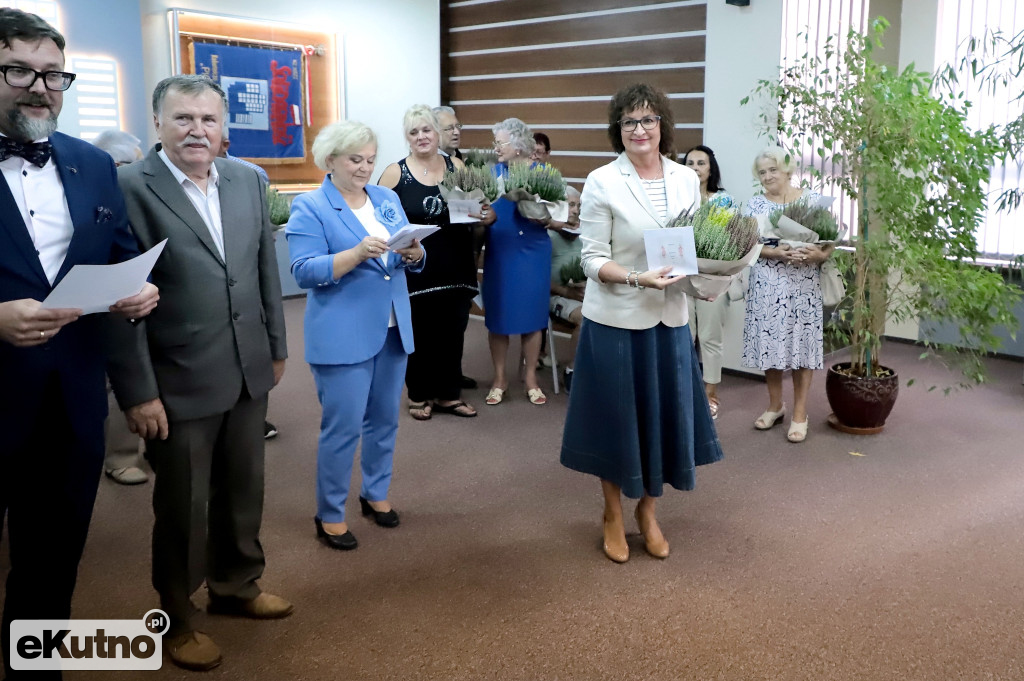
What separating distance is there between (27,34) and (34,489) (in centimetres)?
105

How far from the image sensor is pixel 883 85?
4.38 m

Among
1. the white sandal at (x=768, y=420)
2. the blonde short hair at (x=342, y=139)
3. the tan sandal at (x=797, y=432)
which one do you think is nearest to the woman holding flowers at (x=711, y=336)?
the white sandal at (x=768, y=420)

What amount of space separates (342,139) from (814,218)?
261 centimetres

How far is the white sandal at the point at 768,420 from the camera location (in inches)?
198

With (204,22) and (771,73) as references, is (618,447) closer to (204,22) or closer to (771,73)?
(771,73)

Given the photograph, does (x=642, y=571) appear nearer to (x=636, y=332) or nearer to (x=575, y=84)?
(x=636, y=332)

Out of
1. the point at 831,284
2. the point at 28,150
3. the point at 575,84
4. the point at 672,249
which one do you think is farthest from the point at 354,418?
the point at 575,84

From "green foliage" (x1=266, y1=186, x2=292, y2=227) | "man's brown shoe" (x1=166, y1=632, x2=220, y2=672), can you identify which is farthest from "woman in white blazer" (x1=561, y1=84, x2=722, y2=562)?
"green foliage" (x1=266, y1=186, x2=292, y2=227)

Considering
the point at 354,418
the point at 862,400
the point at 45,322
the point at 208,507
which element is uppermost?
the point at 45,322

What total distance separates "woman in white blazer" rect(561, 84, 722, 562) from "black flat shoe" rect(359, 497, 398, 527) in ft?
2.95

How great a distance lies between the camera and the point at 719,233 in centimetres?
306

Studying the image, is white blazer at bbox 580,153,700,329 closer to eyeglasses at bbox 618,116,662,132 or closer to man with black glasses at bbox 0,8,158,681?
eyeglasses at bbox 618,116,662,132

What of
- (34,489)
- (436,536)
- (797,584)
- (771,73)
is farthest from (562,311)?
(34,489)
